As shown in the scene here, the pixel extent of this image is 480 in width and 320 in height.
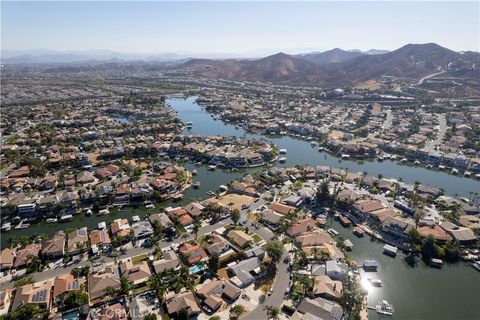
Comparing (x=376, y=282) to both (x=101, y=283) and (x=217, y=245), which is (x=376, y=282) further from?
(x=101, y=283)

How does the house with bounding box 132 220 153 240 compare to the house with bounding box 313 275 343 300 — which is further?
the house with bounding box 132 220 153 240

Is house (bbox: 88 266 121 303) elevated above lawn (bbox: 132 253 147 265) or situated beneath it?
elevated above

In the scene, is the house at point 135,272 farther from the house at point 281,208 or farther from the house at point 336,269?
the house at point 281,208

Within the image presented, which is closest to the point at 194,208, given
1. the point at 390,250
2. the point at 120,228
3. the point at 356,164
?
the point at 120,228

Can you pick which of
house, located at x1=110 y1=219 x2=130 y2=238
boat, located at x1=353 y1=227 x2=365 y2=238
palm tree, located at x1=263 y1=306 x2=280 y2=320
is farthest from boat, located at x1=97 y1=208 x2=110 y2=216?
boat, located at x1=353 y1=227 x2=365 y2=238

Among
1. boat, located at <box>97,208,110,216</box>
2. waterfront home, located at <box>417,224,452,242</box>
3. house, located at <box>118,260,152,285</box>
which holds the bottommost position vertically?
boat, located at <box>97,208,110,216</box>

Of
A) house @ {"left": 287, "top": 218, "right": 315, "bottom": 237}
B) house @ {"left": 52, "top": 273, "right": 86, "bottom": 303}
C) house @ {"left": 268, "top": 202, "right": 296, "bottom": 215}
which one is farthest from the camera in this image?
house @ {"left": 268, "top": 202, "right": 296, "bottom": 215}

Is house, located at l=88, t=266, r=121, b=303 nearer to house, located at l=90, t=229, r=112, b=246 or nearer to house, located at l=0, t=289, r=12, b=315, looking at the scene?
house, located at l=90, t=229, r=112, b=246
